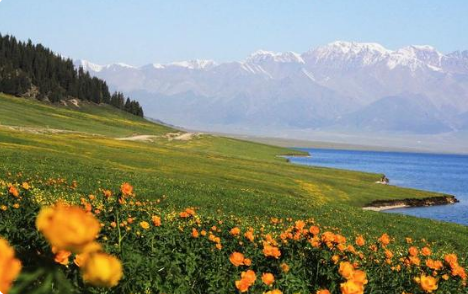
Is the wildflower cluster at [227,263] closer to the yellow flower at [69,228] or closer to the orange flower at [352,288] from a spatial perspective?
the orange flower at [352,288]

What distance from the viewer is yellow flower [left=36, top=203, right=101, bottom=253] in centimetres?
166

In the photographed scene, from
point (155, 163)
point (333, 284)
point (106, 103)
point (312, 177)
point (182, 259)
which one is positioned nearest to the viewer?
point (333, 284)

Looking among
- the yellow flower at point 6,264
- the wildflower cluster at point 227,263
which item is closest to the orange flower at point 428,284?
the wildflower cluster at point 227,263

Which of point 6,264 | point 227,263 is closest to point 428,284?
point 227,263

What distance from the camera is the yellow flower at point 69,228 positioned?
166cm

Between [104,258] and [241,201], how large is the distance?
29.4 metres

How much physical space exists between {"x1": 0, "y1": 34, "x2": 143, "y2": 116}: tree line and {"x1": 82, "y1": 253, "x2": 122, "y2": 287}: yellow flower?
140772mm

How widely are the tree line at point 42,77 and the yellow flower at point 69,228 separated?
14087 centimetres

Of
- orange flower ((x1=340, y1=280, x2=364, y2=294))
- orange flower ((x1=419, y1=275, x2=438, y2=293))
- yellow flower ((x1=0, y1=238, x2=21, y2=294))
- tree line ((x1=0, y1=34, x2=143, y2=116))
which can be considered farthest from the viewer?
tree line ((x1=0, y1=34, x2=143, y2=116))

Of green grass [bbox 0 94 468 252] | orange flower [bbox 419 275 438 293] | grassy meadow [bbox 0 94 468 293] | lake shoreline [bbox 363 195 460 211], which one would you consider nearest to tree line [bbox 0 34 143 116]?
green grass [bbox 0 94 468 252]

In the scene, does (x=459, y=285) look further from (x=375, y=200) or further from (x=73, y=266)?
(x=375, y=200)

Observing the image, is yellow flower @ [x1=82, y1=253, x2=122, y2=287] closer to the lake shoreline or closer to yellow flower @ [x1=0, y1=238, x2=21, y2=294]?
yellow flower @ [x1=0, y1=238, x2=21, y2=294]

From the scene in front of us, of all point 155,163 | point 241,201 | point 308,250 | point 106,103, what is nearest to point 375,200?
point 155,163

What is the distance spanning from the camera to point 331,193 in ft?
184
